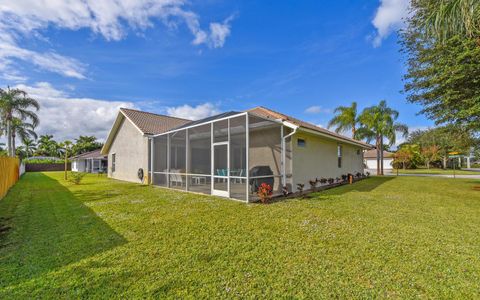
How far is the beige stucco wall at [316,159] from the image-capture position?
1024 cm

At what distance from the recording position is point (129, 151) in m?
16.4

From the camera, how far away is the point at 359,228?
5039 mm

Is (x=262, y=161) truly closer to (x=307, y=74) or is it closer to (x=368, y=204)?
(x=368, y=204)

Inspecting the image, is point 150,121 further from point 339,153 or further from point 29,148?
point 29,148

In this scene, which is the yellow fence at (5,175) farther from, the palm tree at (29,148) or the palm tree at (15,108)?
the palm tree at (29,148)

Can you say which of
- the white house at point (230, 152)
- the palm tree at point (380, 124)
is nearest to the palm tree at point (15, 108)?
the white house at point (230, 152)

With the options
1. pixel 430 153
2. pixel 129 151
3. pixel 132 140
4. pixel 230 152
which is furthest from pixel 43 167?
pixel 430 153

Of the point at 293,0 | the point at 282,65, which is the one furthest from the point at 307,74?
the point at 293,0

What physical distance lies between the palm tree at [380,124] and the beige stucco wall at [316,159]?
8532 mm

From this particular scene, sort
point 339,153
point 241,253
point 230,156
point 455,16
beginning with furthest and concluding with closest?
point 339,153 → point 230,156 → point 455,16 → point 241,253

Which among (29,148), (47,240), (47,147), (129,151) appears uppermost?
(47,147)

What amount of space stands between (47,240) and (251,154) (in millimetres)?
8475

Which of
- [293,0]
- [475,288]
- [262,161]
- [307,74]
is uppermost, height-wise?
[293,0]

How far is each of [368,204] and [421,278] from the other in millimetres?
4949
